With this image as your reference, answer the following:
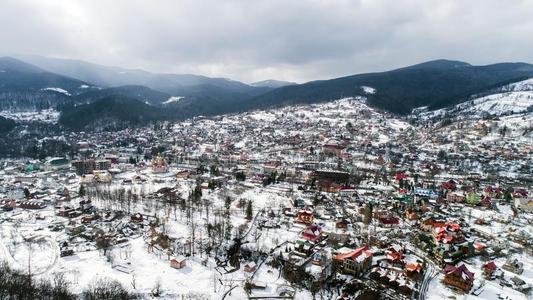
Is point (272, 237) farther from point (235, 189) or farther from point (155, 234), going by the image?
point (235, 189)

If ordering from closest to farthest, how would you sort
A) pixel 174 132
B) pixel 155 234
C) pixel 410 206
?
pixel 155 234
pixel 410 206
pixel 174 132

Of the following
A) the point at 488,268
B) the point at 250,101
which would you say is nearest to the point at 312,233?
the point at 488,268

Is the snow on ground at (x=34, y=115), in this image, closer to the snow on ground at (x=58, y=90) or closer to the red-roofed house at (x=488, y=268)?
the snow on ground at (x=58, y=90)

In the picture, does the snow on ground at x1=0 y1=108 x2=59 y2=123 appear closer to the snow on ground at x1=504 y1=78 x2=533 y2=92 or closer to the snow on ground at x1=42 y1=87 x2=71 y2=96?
the snow on ground at x1=42 y1=87 x2=71 y2=96

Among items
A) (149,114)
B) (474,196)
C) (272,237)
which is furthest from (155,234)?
(149,114)

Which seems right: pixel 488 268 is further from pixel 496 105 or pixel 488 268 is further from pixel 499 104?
pixel 499 104

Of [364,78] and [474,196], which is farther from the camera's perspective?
[364,78]

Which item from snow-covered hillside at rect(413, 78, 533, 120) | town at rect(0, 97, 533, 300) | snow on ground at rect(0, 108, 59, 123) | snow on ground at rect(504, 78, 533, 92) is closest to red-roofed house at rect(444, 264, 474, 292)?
town at rect(0, 97, 533, 300)

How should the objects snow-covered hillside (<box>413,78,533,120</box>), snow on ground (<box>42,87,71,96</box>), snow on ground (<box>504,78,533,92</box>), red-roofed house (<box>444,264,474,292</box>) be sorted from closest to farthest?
red-roofed house (<box>444,264,474,292</box>) → snow-covered hillside (<box>413,78,533,120</box>) → snow on ground (<box>504,78,533,92</box>) → snow on ground (<box>42,87,71,96</box>)
